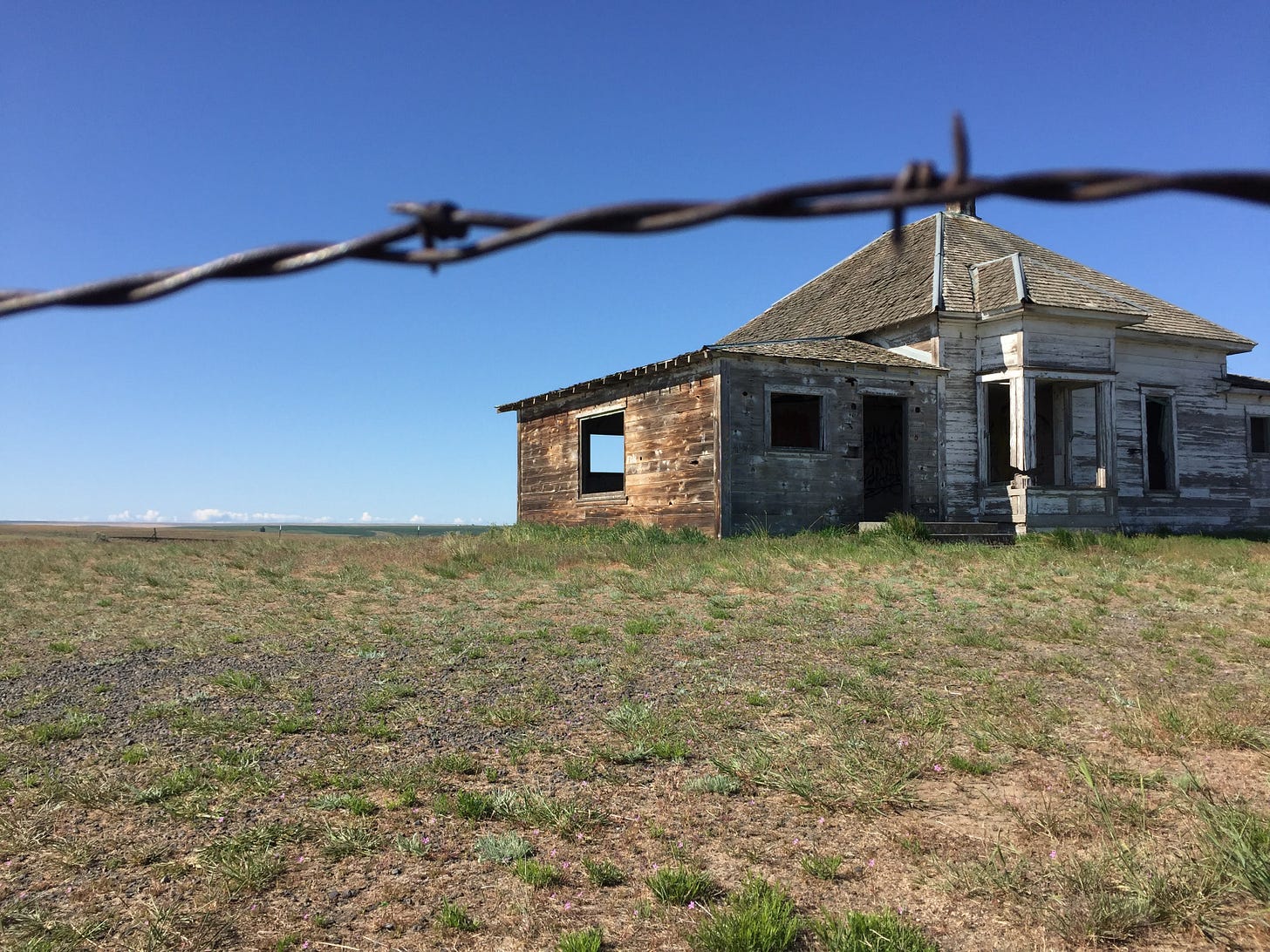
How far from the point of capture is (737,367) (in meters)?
14.9

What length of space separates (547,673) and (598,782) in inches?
89.9

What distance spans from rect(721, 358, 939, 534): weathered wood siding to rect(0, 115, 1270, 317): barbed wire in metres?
13.3

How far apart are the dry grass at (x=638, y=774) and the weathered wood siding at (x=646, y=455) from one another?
597cm

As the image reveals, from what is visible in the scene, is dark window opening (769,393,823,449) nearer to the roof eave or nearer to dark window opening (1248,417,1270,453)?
the roof eave

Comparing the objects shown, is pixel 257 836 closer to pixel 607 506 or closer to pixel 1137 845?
pixel 1137 845

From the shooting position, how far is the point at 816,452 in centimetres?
1573

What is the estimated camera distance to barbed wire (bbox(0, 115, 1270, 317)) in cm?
141

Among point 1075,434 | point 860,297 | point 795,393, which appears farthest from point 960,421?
point 860,297

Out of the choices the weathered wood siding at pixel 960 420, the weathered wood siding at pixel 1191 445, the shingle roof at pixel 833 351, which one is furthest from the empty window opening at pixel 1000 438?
the shingle roof at pixel 833 351

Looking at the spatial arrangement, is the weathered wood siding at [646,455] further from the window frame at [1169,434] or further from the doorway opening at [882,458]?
the window frame at [1169,434]

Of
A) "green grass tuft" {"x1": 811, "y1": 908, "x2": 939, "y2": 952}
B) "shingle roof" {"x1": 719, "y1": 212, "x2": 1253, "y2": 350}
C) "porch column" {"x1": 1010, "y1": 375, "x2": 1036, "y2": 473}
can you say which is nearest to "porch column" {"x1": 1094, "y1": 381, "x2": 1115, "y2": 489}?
"shingle roof" {"x1": 719, "y1": 212, "x2": 1253, "y2": 350}

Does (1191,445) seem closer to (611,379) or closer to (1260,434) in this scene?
(1260,434)

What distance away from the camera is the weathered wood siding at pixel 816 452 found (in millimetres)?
15000

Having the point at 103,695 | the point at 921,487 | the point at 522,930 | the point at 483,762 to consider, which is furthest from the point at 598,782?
the point at 921,487
